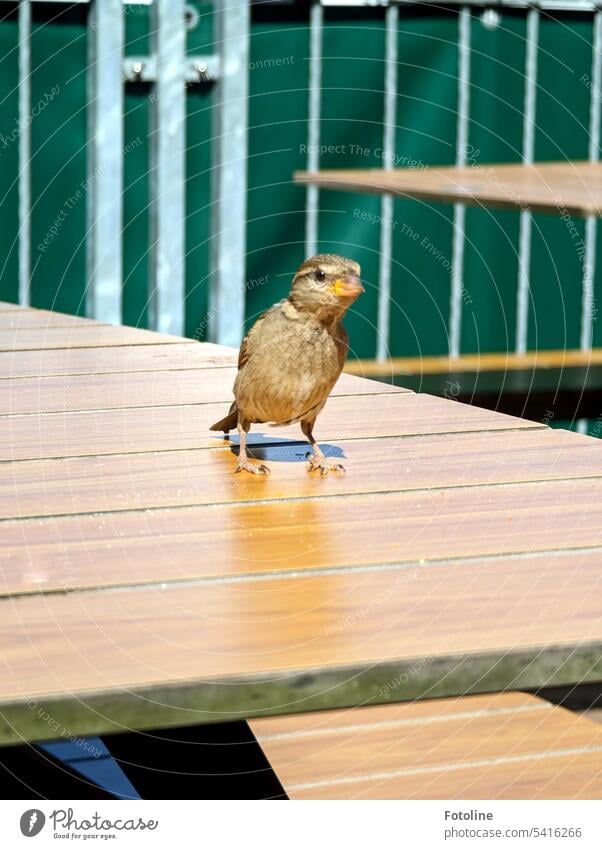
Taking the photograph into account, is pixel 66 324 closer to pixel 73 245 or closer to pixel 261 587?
pixel 261 587

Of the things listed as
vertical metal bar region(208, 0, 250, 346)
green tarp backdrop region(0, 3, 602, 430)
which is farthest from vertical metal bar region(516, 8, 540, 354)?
vertical metal bar region(208, 0, 250, 346)

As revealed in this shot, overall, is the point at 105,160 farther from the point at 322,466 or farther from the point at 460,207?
the point at 322,466

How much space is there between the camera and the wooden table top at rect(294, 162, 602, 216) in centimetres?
414

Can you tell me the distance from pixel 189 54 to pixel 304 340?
3.15 m

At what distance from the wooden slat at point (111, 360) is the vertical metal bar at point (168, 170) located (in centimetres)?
211

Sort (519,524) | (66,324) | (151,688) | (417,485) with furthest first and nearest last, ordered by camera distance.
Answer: (66,324) → (417,485) → (519,524) → (151,688)

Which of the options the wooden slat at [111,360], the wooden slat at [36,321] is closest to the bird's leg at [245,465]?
the wooden slat at [111,360]

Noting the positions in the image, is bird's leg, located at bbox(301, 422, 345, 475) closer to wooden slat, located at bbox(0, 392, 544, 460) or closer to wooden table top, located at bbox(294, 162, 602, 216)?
wooden slat, located at bbox(0, 392, 544, 460)

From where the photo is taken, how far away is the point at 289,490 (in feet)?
6.39

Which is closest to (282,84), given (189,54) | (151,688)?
(189,54)

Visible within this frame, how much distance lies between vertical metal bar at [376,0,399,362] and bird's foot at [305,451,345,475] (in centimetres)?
324

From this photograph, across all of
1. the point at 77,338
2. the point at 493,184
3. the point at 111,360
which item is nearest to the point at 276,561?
the point at 111,360

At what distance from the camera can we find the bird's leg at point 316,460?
80.0 inches

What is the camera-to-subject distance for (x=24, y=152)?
15.9 feet
